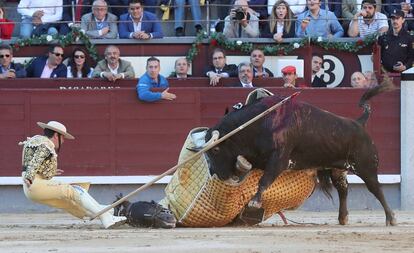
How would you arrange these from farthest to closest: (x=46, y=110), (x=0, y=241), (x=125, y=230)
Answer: (x=46, y=110) < (x=125, y=230) < (x=0, y=241)

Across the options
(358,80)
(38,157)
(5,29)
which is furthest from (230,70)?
(38,157)

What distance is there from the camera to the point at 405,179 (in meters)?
15.6

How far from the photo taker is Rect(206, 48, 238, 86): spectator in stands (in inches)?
604

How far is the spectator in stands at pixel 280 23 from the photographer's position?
1563 cm

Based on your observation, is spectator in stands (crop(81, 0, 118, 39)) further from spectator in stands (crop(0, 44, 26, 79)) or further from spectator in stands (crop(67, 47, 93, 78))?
spectator in stands (crop(0, 44, 26, 79))

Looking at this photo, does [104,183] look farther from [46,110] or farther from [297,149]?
[297,149]

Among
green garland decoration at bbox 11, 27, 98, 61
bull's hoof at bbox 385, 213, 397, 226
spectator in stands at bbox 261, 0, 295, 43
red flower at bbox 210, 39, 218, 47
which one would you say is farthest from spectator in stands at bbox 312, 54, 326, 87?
bull's hoof at bbox 385, 213, 397, 226

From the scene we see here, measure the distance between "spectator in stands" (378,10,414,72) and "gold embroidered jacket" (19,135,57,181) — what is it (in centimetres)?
503

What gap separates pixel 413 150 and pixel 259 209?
3.96 metres

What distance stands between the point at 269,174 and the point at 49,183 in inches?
74.8

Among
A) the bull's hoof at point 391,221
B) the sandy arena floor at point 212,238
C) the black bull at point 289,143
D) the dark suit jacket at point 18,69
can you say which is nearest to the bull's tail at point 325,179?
the black bull at point 289,143

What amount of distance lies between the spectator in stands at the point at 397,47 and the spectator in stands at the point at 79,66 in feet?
10.8

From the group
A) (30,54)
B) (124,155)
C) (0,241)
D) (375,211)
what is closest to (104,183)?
(124,155)

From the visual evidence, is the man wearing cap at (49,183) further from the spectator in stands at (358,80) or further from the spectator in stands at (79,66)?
the spectator in stands at (358,80)
